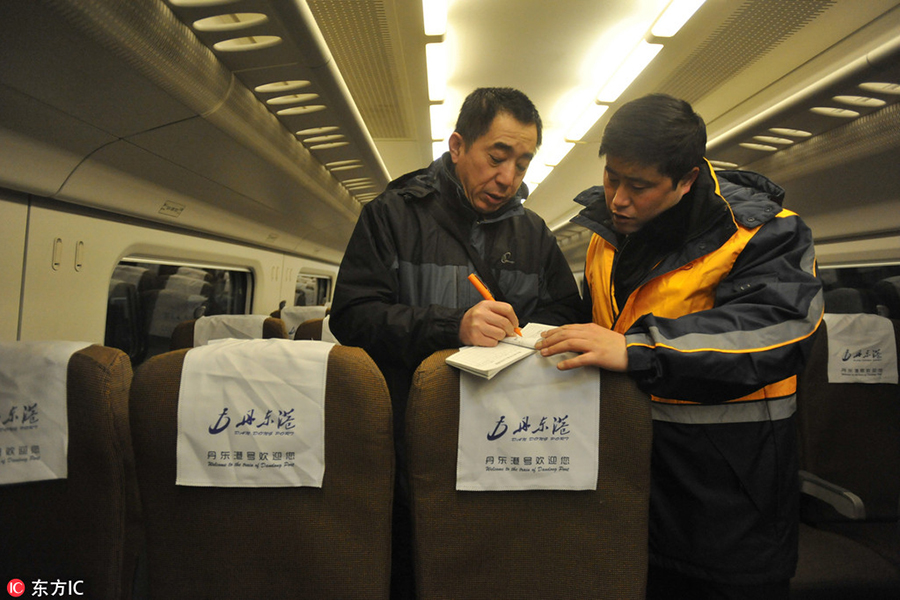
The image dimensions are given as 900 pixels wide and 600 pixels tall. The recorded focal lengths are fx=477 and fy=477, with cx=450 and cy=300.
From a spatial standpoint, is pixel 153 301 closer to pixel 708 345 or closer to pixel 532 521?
pixel 532 521

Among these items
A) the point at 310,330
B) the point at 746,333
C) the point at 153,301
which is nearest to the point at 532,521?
the point at 746,333

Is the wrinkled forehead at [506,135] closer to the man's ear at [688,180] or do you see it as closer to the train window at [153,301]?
the man's ear at [688,180]

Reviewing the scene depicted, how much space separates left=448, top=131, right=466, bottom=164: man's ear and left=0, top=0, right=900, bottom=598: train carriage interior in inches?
23.3

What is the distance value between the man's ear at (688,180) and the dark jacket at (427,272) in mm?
489

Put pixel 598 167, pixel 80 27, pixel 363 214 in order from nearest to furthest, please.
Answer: pixel 80 27, pixel 363 214, pixel 598 167

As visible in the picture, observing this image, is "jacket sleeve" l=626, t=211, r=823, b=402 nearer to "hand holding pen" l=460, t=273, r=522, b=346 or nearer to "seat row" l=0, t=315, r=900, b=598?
"seat row" l=0, t=315, r=900, b=598

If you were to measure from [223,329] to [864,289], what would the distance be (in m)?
4.80

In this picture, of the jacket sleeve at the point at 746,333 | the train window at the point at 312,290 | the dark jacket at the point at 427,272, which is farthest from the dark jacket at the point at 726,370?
the train window at the point at 312,290

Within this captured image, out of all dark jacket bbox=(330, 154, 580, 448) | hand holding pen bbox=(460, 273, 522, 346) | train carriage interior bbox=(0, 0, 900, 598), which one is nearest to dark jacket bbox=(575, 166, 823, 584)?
hand holding pen bbox=(460, 273, 522, 346)

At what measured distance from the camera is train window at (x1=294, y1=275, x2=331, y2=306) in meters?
7.65

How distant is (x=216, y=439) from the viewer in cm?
107

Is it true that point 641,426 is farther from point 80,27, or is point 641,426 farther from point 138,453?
point 80,27

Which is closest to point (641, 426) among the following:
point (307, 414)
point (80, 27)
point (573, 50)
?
point (307, 414)

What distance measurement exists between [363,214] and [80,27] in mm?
915
